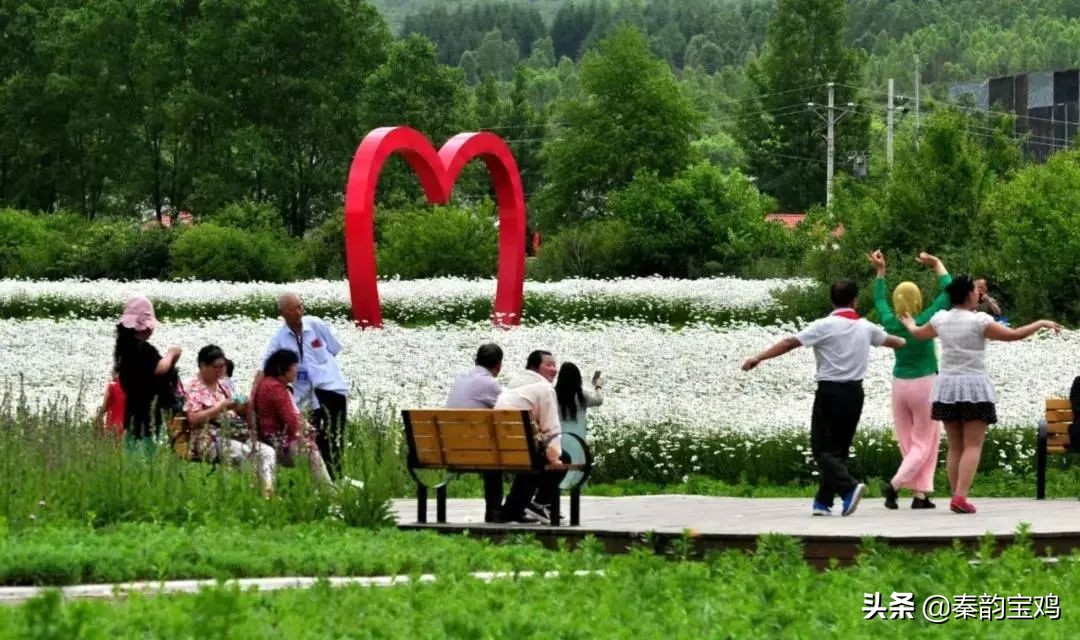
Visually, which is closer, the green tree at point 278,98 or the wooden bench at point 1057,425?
the wooden bench at point 1057,425

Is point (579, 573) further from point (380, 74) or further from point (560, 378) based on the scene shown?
point (380, 74)

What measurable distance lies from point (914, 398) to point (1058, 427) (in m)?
2.39

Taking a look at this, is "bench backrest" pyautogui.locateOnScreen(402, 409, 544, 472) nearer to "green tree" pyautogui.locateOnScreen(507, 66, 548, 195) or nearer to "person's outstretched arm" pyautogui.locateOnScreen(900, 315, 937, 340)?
"person's outstretched arm" pyautogui.locateOnScreen(900, 315, 937, 340)

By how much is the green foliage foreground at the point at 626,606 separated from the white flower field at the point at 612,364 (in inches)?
272

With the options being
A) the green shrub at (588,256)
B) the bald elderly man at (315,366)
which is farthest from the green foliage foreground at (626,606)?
the green shrub at (588,256)

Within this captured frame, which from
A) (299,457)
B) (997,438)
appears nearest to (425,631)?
(299,457)

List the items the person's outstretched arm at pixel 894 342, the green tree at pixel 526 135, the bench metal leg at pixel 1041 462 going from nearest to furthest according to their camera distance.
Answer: the person's outstretched arm at pixel 894 342 → the bench metal leg at pixel 1041 462 → the green tree at pixel 526 135

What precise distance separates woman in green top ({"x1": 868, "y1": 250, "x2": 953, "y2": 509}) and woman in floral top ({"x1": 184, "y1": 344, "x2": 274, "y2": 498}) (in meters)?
3.89

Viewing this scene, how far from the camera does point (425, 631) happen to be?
7.67 meters

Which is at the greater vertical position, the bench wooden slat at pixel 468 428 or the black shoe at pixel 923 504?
the bench wooden slat at pixel 468 428

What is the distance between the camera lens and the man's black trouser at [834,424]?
1273cm

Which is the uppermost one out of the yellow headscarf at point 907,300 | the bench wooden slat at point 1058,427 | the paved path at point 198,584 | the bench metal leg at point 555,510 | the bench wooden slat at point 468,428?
the yellow headscarf at point 907,300

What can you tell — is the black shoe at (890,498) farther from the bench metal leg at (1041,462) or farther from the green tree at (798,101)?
the green tree at (798,101)

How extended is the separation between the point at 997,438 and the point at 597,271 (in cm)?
3466
